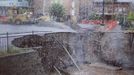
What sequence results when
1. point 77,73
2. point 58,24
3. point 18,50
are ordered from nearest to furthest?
point 18,50 → point 77,73 → point 58,24

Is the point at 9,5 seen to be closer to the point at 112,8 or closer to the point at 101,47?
the point at 101,47

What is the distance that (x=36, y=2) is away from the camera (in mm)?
Result: 6168

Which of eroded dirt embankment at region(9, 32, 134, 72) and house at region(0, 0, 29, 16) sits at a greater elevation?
house at region(0, 0, 29, 16)

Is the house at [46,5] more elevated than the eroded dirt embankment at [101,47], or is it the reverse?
the house at [46,5]

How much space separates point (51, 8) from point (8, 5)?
3.99 ft

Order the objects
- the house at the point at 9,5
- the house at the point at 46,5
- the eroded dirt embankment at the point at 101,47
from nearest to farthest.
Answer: the house at the point at 9,5
the house at the point at 46,5
the eroded dirt embankment at the point at 101,47

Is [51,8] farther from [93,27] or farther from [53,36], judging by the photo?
[93,27]

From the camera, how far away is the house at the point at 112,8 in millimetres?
6797

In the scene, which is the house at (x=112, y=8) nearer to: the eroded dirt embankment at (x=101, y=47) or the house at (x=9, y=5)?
Answer: the eroded dirt embankment at (x=101, y=47)

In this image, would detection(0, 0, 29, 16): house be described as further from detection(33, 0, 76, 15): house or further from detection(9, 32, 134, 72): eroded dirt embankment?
detection(9, 32, 134, 72): eroded dirt embankment

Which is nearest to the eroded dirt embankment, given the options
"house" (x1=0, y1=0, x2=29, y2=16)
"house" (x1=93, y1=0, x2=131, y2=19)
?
"house" (x1=93, y1=0, x2=131, y2=19)

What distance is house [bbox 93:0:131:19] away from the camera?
6.80 m

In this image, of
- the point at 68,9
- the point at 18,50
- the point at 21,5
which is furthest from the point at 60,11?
the point at 18,50

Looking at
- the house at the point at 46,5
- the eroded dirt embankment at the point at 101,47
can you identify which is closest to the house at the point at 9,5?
the house at the point at 46,5
